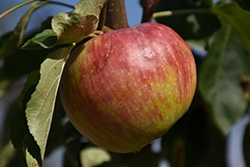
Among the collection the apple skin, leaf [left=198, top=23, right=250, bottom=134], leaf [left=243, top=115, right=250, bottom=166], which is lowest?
leaf [left=243, top=115, right=250, bottom=166]

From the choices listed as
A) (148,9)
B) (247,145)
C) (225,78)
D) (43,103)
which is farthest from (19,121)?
(247,145)

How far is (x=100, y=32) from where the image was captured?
26.7 inches

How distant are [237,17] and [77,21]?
0.48 metres

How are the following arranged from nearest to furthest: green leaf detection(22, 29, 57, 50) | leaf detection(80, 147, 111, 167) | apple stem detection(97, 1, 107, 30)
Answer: green leaf detection(22, 29, 57, 50), apple stem detection(97, 1, 107, 30), leaf detection(80, 147, 111, 167)

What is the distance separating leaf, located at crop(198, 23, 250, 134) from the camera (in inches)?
40.5

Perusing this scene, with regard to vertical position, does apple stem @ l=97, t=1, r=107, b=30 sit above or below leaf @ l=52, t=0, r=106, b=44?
below

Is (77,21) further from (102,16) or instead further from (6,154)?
(6,154)

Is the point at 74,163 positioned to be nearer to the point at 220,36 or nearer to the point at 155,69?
the point at 155,69

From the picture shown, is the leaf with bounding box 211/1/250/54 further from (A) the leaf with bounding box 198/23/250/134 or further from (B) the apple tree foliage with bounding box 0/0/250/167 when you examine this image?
(A) the leaf with bounding box 198/23/250/134

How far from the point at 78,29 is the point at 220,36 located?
2.23ft

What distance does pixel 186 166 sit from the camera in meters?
1.15

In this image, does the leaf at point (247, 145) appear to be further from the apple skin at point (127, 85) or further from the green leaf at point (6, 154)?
the green leaf at point (6, 154)

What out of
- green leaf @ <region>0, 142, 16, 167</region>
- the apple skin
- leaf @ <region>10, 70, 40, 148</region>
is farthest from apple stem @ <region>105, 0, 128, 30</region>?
green leaf @ <region>0, 142, 16, 167</region>

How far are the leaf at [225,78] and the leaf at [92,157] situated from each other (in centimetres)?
36
